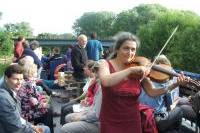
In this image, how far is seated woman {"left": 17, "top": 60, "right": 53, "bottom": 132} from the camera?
268 inches

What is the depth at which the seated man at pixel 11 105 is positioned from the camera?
5219mm

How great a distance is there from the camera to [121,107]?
4680 millimetres

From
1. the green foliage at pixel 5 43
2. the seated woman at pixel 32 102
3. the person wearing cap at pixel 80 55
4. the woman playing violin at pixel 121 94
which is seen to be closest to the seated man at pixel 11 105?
the woman playing violin at pixel 121 94

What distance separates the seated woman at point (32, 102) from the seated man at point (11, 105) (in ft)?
3.68

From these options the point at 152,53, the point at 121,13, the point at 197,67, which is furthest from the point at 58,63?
the point at 121,13

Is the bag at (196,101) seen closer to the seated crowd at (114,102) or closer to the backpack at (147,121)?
the seated crowd at (114,102)

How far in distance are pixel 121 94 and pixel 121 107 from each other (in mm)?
132

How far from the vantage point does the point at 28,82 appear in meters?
6.96

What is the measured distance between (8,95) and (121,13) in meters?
75.5

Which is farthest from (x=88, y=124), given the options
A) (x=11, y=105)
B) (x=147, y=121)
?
(x=11, y=105)

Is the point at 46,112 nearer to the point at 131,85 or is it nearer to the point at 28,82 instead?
the point at 28,82

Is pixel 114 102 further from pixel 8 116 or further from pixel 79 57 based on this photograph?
pixel 79 57

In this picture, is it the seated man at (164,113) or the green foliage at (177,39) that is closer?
the seated man at (164,113)

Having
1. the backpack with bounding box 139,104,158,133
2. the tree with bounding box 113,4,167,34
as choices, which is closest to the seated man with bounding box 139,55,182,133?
the backpack with bounding box 139,104,158,133
